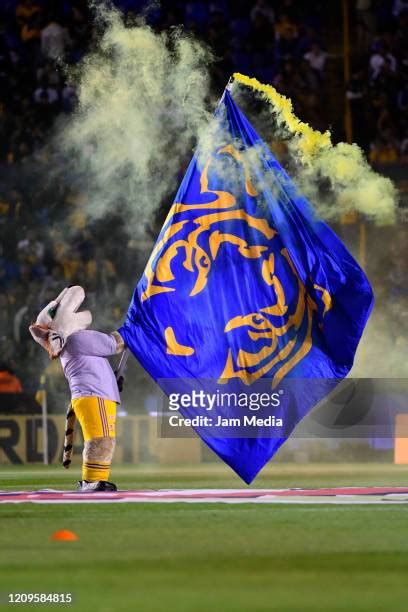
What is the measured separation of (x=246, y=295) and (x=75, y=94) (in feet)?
39.8

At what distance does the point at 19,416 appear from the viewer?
19.4m

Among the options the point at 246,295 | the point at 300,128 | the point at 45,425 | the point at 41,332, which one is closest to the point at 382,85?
the point at 45,425

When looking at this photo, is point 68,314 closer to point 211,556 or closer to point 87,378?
point 87,378

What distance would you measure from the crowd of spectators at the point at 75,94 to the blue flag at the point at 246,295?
7891 millimetres

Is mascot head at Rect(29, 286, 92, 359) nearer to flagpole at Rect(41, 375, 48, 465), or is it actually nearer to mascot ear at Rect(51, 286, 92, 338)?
mascot ear at Rect(51, 286, 92, 338)

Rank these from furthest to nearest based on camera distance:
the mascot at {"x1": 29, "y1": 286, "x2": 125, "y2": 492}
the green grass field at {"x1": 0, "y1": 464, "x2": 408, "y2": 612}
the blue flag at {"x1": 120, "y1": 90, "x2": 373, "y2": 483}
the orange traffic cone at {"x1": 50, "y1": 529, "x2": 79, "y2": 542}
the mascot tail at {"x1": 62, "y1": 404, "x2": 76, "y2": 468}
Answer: the mascot tail at {"x1": 62, "y1": 404, "x2": 76, "y2": 468} < the blue flag at {"x1": 120, "y1": 90, "x2": 373, "y2": 483} < the mascot at {"x1": 29, "y1": 286, "x2": 125, "y2": 492} < the orange traffic cone at {"x1": 50, "y1": 529, "x2": 79, "y2": 542} < the green grass field at {"x1": 0, "y1": 464, "x2": 408, "y2": 612}

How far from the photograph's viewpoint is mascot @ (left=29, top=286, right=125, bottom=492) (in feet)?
41.4

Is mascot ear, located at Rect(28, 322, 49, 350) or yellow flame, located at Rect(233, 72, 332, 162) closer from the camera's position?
mascot ear, located at Rect(28, 322, 49, 350)

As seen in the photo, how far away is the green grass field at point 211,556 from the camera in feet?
23.0

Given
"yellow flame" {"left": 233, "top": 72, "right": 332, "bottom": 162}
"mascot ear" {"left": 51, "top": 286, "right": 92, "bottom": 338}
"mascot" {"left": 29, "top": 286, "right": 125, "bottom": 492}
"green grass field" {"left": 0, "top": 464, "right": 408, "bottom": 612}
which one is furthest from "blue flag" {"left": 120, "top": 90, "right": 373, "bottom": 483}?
"green grass field" {"left": 0, "top": 464, "right": 408, "bottom": 612}

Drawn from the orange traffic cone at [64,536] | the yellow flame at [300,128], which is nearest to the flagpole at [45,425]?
the yellow flame at [300,128]

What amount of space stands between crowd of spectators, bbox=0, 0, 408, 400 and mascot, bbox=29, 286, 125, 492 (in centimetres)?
756

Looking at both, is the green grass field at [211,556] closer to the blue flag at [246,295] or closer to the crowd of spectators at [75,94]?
the blue flag at [246,295]

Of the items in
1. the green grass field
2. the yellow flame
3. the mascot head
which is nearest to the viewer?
the green grass field
